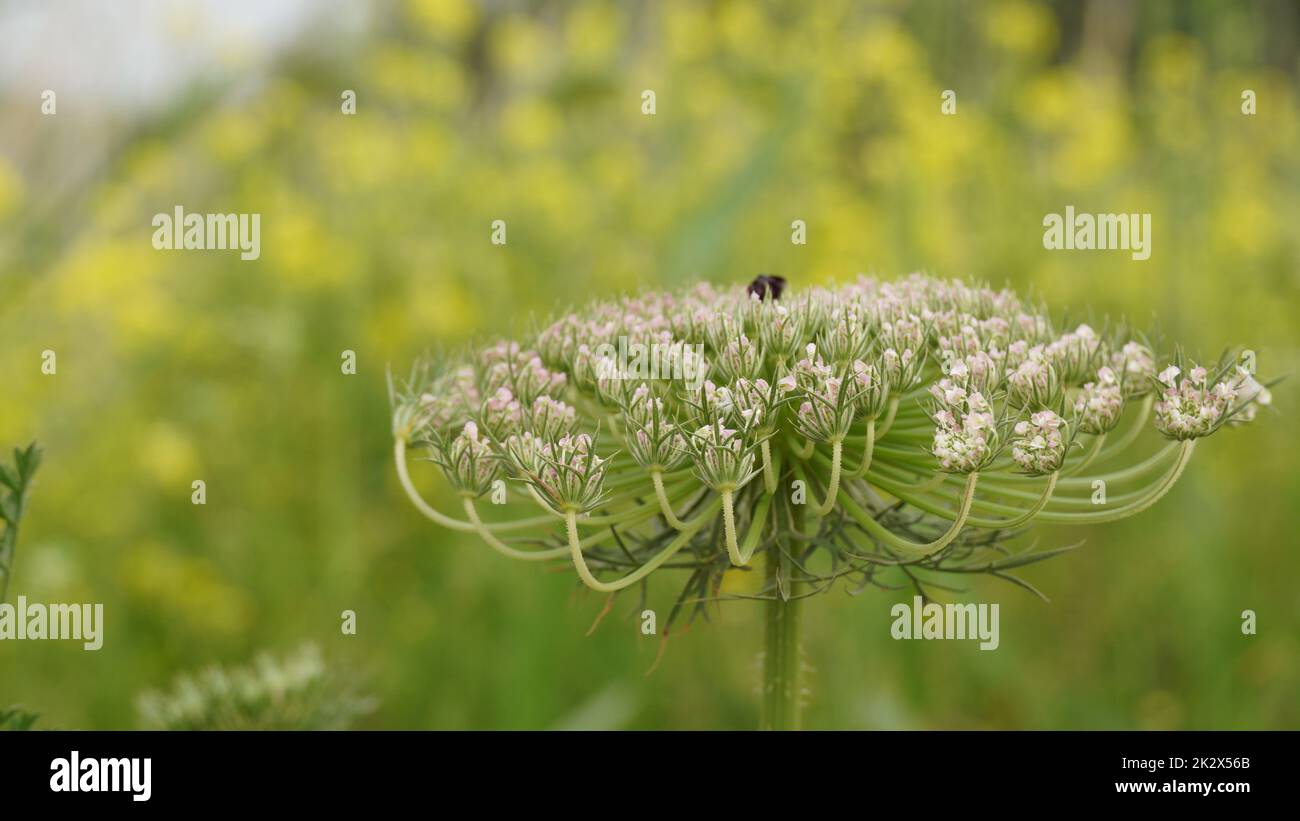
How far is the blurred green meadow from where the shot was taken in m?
6.24

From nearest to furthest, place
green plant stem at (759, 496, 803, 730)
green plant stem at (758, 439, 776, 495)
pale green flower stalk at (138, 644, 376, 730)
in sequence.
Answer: green plant stem at (758, 439, 776, 495), green plant stem at (759, 496, 803, 730), pale green flower stalk at (138, 644, 376, 730)

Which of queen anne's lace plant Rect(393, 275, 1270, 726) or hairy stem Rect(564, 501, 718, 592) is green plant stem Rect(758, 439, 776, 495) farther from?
hairy stem Rect(564, 501, 718, 592)

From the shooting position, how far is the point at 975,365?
2.60 meters

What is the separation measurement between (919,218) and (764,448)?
4724 mm

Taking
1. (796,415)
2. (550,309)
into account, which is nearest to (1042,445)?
(796,415)

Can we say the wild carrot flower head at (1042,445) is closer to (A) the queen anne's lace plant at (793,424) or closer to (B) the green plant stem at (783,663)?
(A) the queen anne's lace plant at (793,424)

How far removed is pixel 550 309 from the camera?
7328 mm

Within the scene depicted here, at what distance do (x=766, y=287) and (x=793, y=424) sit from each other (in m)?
0.48

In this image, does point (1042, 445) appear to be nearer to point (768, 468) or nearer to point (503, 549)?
point (768, 468)

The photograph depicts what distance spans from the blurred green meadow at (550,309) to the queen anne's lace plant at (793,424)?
2.14m

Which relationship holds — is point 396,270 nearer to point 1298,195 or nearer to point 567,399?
point 567,399

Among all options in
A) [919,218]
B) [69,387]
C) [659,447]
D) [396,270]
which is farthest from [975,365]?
[69,387]

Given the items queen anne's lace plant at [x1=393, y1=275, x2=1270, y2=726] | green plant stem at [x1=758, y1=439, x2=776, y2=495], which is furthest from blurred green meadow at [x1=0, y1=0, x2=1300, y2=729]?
green plant stem at [x1=758, y1=439, x2=776, y2=495]

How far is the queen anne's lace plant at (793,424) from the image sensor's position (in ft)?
8.10
